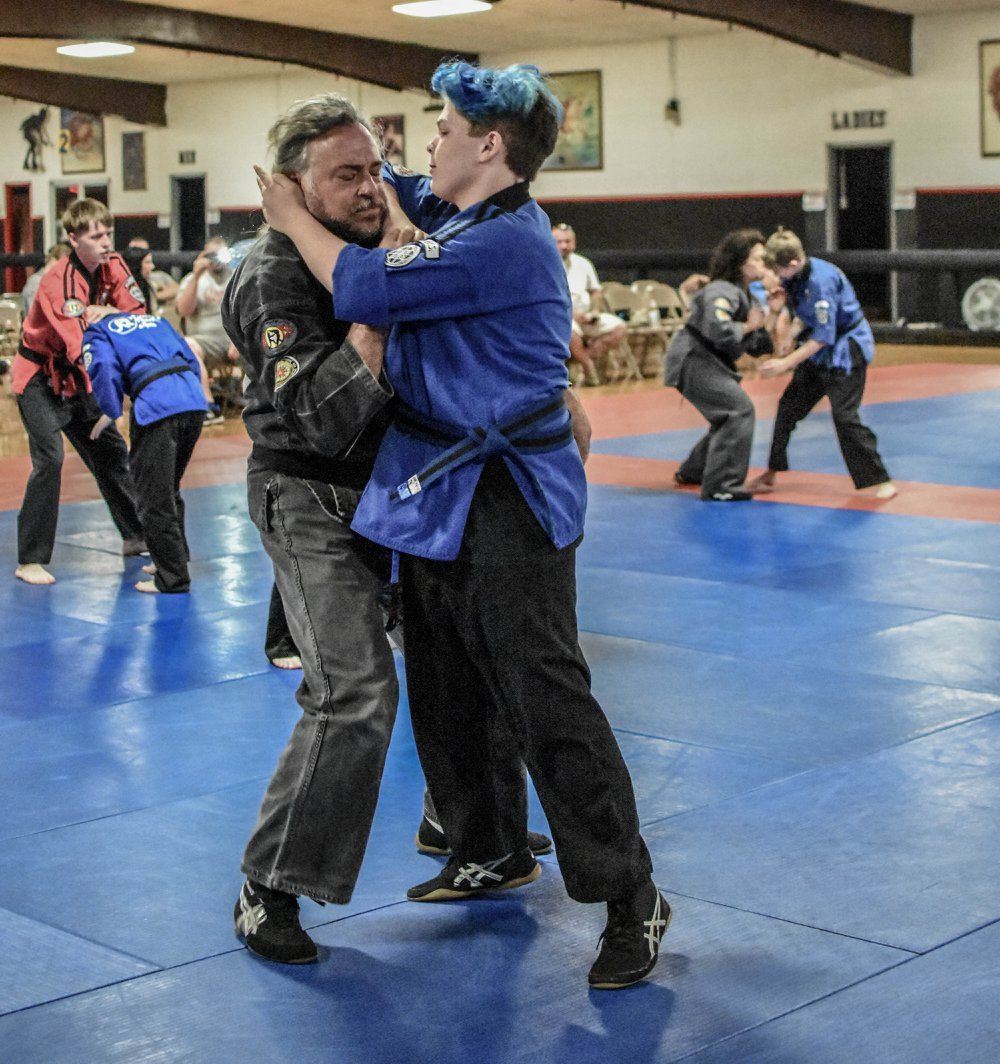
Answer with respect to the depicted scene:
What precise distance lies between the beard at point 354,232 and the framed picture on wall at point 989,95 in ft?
57.3

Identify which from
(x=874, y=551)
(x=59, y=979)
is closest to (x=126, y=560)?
(x=874, y=551)

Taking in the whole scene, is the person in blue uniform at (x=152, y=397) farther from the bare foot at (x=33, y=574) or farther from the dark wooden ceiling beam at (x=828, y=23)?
the dark wooden ceiling beam at (x=828, y=23)

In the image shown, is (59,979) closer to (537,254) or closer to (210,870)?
(210,870)

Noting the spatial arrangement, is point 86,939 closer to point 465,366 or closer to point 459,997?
point 459,997

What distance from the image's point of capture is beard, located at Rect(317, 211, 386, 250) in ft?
10.5

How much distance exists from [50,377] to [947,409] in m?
7.99

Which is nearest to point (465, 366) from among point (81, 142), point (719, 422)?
point (719, 422)

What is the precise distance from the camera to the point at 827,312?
903cm

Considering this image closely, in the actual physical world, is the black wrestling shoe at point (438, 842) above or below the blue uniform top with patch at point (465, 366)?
below

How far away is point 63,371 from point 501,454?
4725 mm

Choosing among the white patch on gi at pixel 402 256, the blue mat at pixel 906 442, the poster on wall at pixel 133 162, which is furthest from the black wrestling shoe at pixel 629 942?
the poster on wall at pixel 133 162

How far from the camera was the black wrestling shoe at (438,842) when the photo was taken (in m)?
3.88

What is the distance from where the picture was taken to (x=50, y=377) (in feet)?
24.3

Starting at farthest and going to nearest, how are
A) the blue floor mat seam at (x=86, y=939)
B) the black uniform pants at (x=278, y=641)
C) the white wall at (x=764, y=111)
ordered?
1. the white wall at (x=764, y=111)
2. the black uniform pants at (x=278, y=641)
3. the blue floor mat seam at (x=86, y=939)
